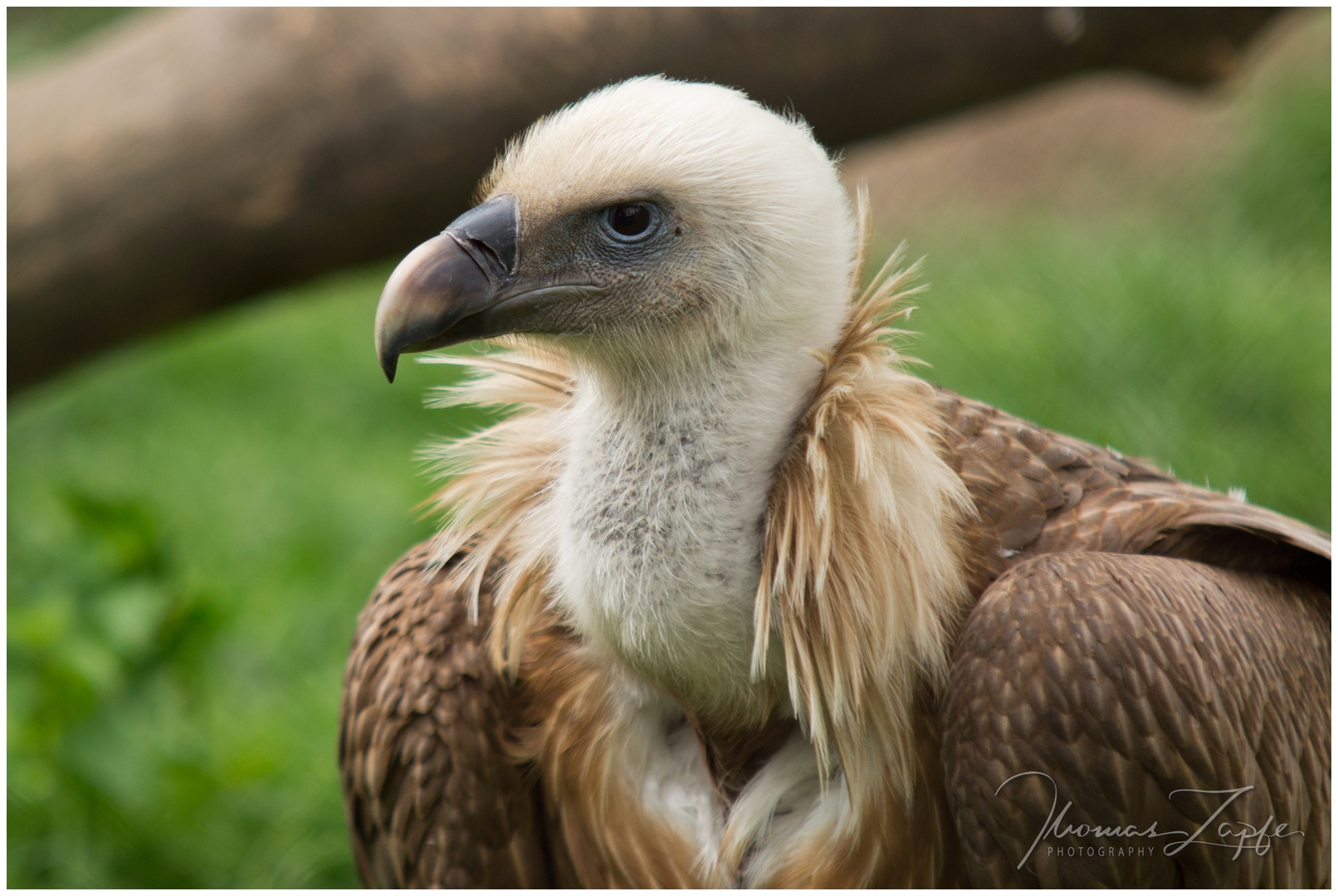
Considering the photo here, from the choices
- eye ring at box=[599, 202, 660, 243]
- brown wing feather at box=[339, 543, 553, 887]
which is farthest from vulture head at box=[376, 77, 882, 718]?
brown wing feather at box=[339, 543, 553, 887]

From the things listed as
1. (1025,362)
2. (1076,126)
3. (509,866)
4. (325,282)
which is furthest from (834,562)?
(1076,126)

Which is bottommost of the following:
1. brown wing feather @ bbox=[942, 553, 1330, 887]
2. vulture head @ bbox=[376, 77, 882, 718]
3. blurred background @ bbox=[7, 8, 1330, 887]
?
blurred background @ bbox=[7, 8, 1330, 887]

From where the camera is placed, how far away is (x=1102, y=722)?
2412 millimetres

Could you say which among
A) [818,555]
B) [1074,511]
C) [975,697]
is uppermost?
[818,555]

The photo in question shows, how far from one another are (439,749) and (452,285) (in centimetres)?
111

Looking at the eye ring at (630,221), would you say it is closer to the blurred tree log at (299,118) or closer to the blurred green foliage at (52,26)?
the blurred tree log at (299,118)

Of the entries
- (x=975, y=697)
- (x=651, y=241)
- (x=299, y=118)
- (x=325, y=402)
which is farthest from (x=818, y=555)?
(x=325, y=402)

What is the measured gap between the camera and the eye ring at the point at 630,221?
2.47m

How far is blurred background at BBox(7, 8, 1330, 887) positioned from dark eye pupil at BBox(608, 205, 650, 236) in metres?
0.91

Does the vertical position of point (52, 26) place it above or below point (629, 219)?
above

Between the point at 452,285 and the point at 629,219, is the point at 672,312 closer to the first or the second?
the point at 629,219

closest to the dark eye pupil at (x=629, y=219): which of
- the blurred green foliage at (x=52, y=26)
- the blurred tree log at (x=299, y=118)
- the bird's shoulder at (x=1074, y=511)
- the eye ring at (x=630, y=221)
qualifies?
the eye ring at (x=630, y=221)

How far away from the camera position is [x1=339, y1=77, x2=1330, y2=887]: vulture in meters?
2.43

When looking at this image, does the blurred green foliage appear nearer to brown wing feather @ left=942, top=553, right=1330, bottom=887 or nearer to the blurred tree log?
the blurred tree log
